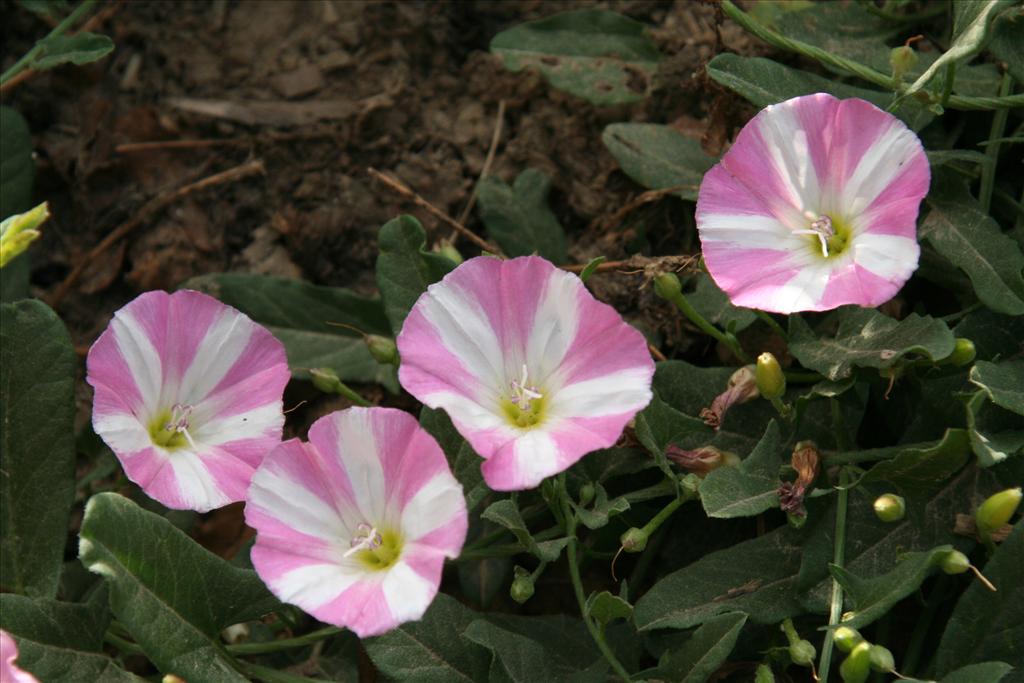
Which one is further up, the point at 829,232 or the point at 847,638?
the point at 829,232

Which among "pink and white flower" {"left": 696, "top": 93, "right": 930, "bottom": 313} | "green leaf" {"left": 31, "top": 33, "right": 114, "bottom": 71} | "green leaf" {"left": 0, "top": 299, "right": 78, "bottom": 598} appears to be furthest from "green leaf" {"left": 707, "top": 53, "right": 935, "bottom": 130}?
"green leaf" {"left": 0, "top": 299, "right": 78, "bottom": 598}

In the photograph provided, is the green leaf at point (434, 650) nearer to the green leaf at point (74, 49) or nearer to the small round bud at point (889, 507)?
the small round bud at point (889, 507)

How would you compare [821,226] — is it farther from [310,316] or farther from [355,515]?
[310,316]

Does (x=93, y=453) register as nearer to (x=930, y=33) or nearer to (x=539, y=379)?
(x=539, y=379)

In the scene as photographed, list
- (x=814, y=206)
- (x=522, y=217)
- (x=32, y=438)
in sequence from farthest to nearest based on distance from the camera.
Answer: (x=522, y=217), (x=32, y=438), (x=814, y=206)

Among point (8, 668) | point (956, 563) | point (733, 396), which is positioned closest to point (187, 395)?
point (8, 668)

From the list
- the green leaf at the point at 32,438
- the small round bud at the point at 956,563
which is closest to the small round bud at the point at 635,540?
the small round bud at the point at 956,563

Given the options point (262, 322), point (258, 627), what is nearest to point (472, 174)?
point (262, 322)
